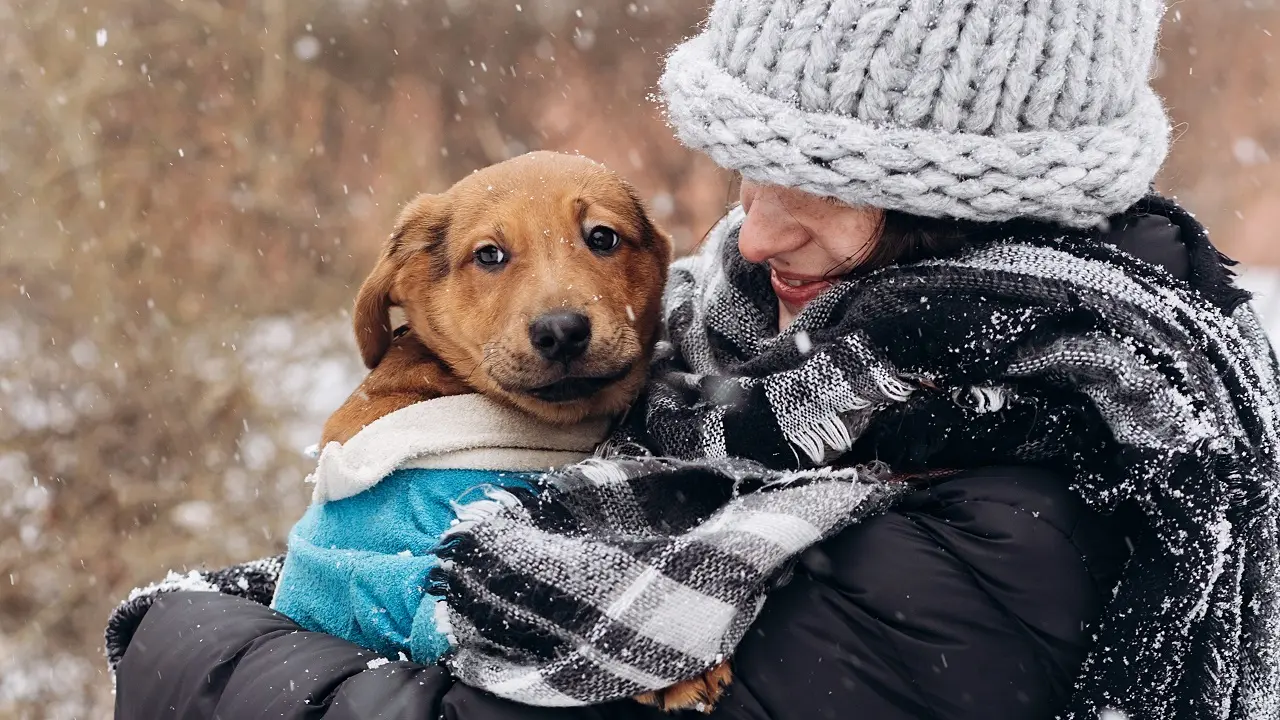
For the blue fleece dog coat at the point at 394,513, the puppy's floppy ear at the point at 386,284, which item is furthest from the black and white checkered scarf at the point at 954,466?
the puppy's floppy ear at the point at 386,284

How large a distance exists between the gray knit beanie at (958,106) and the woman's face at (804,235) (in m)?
0.16

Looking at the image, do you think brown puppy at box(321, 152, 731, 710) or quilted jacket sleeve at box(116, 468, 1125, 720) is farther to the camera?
brown puppy at box(321, 152, 731, 710)

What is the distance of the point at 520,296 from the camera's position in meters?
2.87

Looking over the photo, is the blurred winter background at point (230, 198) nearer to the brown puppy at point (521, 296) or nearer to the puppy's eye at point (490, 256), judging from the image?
the brown puppy at point (521, 296)

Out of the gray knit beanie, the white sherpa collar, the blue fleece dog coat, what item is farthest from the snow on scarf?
the white sherpa collar

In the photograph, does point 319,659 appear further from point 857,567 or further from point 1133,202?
point 1133,202

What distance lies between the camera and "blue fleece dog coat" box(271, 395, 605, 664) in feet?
6.84

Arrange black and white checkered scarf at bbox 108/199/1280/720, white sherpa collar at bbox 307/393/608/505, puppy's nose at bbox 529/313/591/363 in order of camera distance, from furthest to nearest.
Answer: puppy's nose at bbox 529/313/591/363 → white sherpa collar at bbox 307/393/608/505 → black and white checkered scarf at bbox 108/199/1280/720

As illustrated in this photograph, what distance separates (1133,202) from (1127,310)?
27 cm

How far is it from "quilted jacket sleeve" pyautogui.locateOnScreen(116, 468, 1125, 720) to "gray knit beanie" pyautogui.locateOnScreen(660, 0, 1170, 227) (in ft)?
1.58

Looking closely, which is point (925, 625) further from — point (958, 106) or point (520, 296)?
point (520, 296)

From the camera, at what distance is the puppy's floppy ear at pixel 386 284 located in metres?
3.10

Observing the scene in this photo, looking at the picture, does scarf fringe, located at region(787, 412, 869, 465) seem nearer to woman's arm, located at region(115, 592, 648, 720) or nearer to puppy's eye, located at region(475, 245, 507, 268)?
woman's arm, located at region(115, 592, 648, 720)

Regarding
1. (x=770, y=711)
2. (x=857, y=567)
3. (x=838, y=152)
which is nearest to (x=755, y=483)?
(x=857, y=567)
